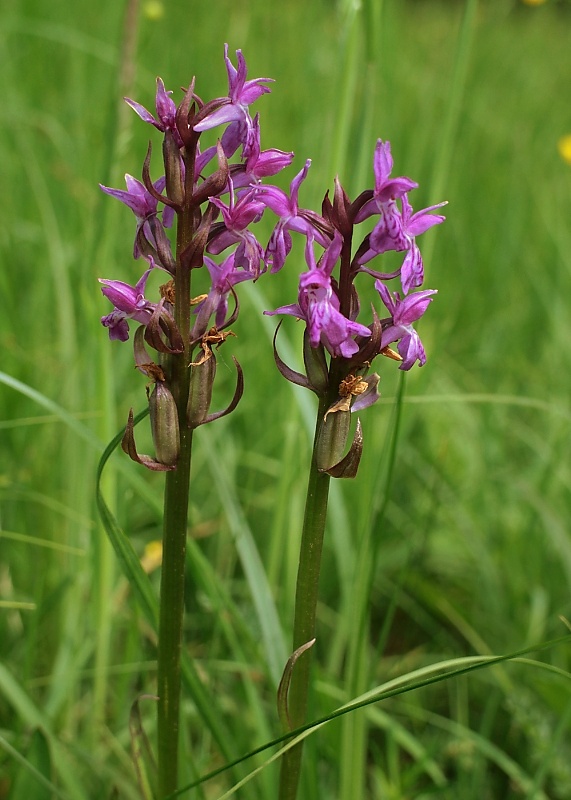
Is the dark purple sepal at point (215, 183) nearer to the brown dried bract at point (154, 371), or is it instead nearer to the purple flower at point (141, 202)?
the purple flower at point (141, 202)

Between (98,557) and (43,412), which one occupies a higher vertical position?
(43,412)

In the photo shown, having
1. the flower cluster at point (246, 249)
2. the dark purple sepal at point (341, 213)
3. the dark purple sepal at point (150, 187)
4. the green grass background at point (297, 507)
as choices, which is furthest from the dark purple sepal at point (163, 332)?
the green grass background at point (297, 507)

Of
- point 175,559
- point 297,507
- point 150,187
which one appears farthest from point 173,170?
point 297,507

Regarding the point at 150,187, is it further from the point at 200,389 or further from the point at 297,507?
the point at 297,507

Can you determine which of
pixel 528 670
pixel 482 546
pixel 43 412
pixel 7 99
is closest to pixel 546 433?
pixel 482 546

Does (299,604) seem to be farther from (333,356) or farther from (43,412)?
(43,412)

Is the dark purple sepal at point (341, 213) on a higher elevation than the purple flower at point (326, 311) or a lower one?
higher
